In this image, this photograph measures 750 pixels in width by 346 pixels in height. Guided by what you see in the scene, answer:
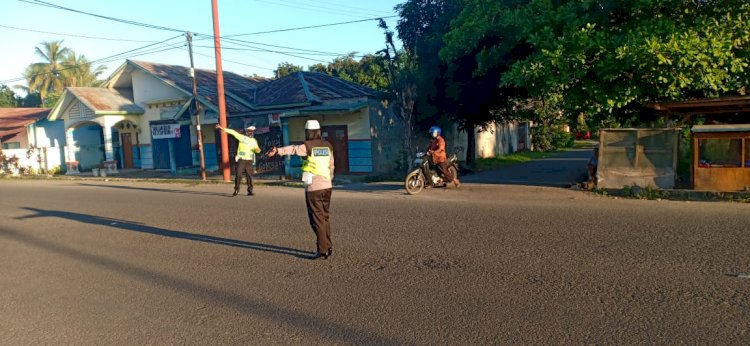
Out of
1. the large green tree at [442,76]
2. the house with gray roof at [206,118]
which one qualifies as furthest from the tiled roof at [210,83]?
the large green tree at [442,76]

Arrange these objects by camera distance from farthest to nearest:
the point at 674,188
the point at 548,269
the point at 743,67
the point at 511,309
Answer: the point at 674,188, the point at 743,67, the point at 548,269, the point at 511,309

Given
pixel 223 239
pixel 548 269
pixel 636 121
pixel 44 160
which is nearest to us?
pixel 548 269

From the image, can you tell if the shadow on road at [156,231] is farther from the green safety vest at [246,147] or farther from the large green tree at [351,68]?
the large green tree at [351,68]

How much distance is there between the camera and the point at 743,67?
11.0m

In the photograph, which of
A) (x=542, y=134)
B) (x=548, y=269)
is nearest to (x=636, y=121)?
(x=548, y=269)

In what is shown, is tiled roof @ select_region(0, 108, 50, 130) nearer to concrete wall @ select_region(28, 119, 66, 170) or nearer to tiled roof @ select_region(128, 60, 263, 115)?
concrete wall @ select_region(28, 119, 66, 170)

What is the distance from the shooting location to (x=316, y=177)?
6.57 m

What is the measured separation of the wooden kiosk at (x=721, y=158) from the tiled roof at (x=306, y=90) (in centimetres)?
1192

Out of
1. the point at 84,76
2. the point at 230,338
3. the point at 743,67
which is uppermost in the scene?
the point at 84,76

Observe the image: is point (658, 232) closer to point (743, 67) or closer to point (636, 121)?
point (743, 67)

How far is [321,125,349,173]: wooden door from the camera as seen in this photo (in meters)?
21.3

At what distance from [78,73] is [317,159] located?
5011 centimetres

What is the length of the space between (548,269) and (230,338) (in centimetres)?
339

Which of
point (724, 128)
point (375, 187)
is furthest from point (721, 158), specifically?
point (375, 187)
